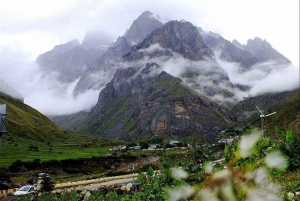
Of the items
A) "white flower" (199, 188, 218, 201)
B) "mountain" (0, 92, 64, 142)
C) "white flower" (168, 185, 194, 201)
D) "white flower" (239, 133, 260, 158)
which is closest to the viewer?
"white flower" (199, 188, 218, 201)

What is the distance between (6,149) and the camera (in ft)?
299

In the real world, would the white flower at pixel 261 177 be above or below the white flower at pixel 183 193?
above

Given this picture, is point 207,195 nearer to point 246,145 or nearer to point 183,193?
point 246,145

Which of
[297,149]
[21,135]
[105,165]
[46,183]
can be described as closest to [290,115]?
[105,165]

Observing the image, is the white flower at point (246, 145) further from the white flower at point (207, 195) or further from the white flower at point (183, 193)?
the white flower at point (183, 193)

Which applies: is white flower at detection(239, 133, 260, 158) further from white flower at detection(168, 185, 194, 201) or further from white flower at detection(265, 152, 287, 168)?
white flower at detection(168, 185, 194, 201)

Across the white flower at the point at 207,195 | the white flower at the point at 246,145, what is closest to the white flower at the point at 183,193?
the white flower at the point at 207,195

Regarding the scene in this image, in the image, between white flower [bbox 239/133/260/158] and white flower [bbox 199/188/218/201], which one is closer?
white flower [bbox 199/188/218/201]

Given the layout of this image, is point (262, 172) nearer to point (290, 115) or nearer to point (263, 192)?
point (263, 192)

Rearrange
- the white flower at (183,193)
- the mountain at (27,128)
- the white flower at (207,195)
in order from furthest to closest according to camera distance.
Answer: the mountain at (27,128) < the white flower at (183,193) < the white flower at (207,195)

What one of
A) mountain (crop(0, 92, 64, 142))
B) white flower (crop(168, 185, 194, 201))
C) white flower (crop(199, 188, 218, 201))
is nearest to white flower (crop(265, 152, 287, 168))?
white flower (crop(199, 188, 218, 201))

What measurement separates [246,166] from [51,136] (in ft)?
499

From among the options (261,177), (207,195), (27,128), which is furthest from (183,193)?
(27,128)

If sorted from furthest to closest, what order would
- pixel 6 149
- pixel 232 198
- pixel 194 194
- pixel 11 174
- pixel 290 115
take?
pixel 290 115
pixel 6 149
pixel 11 174
pixel 194 194
pixel 232 198
